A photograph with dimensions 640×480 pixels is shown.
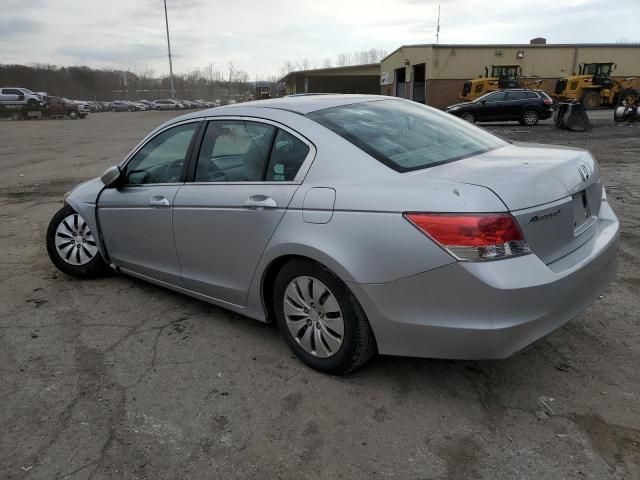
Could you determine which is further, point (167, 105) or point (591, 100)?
point (167, 105)

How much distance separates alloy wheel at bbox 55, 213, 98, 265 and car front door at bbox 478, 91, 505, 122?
19679 mm

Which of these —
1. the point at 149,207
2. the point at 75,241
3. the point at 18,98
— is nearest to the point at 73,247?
the point at 75,241

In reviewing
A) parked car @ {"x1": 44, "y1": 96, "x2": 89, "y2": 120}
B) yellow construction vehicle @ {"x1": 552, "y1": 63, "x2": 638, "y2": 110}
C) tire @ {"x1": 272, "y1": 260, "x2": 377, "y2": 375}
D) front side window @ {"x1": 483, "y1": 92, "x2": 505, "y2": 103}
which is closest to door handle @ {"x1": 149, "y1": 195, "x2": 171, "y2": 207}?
tire @ {"x1": 272, "y1": 260, "x2": 377, "y2": 375}

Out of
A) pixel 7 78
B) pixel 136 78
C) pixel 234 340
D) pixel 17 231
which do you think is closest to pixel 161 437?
pixel 234 340

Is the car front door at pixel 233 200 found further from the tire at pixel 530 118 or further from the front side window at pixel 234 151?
the tire at pixel 530 118

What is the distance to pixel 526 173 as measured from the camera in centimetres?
260

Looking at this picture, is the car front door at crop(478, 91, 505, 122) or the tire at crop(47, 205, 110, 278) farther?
the car front door at crop(478, 91, 505, 122)

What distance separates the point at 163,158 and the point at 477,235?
8.53 ft

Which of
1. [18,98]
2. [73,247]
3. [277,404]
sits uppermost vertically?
[18,98]

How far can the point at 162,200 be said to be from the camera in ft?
12.2

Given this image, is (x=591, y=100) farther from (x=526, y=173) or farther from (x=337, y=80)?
(x=337, y=80)

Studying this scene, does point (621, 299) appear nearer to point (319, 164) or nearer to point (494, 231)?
point (494, 231)

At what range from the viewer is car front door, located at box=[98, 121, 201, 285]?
A: 375 centimetres

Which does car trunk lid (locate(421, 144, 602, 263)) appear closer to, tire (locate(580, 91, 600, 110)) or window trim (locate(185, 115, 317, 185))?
window trim (locate(185, 115, 317, 185))
